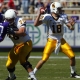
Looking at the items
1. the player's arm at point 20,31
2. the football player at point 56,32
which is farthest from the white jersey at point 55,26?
the player's arm at point 20,31

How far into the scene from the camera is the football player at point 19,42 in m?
8.11

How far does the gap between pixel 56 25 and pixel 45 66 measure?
7.07 ft

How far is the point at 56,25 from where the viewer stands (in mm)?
9641

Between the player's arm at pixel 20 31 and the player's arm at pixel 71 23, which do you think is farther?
the player's arm at pixel 71 23

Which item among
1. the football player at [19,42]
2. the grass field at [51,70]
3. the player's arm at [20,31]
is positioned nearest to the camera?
the player's arm at [20,31]

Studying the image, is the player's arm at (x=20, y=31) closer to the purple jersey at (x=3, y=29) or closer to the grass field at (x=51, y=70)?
the purple jersey at (x=3, y=29)

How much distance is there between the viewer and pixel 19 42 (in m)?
8.55

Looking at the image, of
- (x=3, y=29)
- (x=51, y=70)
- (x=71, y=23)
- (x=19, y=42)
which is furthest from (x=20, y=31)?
(x=51, y=70)

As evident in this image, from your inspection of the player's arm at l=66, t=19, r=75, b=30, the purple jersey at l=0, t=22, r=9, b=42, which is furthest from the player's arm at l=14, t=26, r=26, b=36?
the player's arm at l=66, t=19, r=75, b=30

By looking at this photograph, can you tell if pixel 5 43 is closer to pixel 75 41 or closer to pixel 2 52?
pixel 2 52

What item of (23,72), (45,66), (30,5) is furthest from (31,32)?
(23,72)

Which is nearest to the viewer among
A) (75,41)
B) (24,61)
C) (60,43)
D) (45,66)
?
(24,61)

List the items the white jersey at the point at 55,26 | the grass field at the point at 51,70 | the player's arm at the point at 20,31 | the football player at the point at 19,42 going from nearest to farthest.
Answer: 1. the player's arm at the point at 20,31
2. the football player at the point at 19,42
3. the grass field at the point at 51,70
4. the white jersey at the point at 55,26

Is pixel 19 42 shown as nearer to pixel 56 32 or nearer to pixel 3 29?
pixel 3 29
